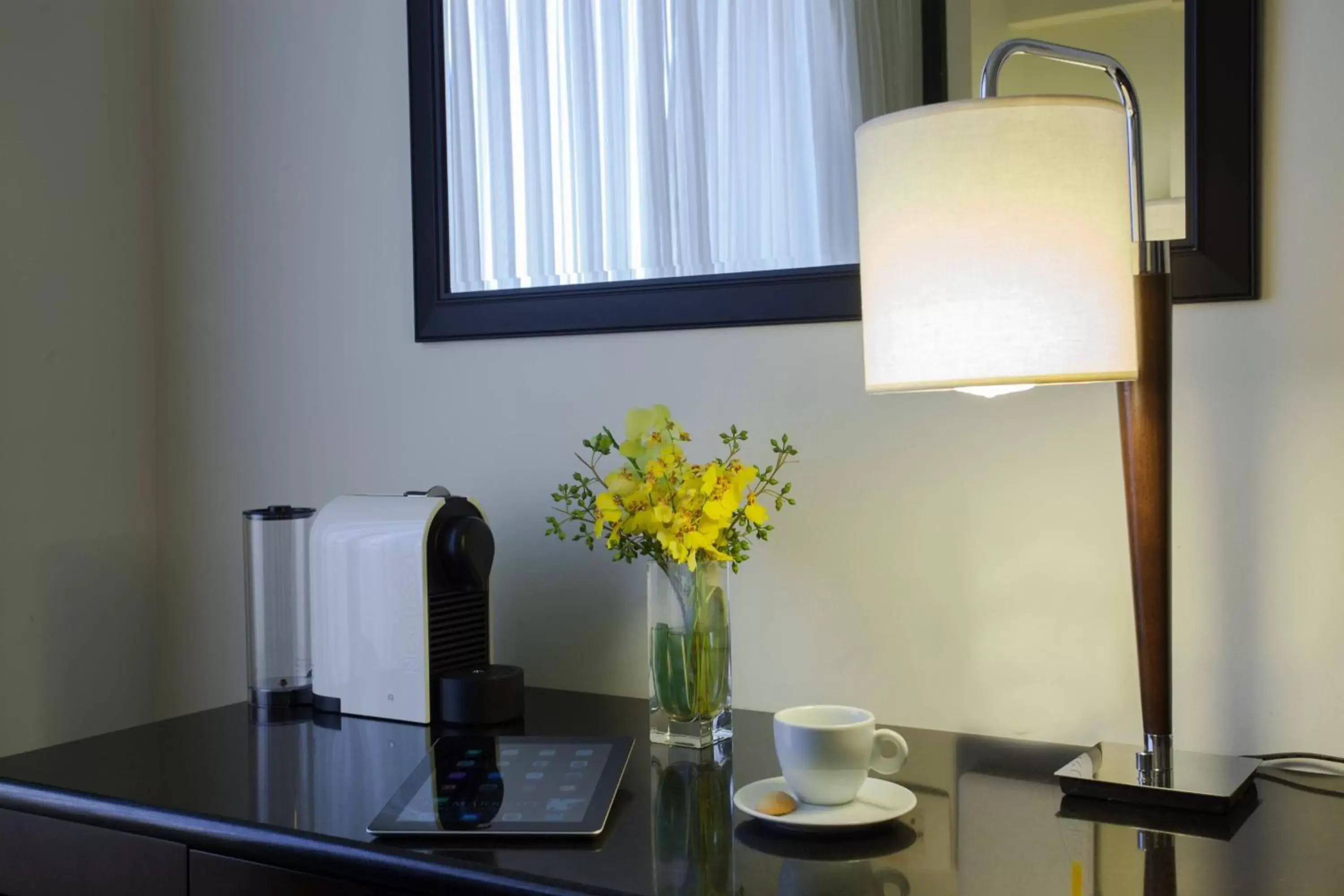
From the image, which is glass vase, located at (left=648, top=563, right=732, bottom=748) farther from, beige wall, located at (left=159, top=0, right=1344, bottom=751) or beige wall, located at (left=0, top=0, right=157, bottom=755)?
beige wall, located at (left=0, top=0, right=157, bottom=755)

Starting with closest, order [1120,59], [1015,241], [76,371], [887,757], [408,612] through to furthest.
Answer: [1015,241], [887,757], [1120,59], [408,612], [76,371]

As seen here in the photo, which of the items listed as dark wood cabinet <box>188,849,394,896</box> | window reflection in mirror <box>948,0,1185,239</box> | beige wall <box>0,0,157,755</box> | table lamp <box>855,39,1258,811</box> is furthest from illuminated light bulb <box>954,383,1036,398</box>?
beige wall <box>0,0,157,755</box>

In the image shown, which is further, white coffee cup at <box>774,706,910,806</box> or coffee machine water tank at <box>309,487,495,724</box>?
coffee machine water tank at <box>309,487,495,724</box>

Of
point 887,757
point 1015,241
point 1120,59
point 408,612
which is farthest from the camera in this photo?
point 408,612

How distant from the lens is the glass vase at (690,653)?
4.24 ft

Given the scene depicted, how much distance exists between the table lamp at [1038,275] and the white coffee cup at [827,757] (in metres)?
0.19

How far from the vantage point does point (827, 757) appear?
1.04 metres

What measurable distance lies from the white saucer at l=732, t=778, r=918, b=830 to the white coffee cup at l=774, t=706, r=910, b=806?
13 mm

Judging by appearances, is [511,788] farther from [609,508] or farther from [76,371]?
[76,371]

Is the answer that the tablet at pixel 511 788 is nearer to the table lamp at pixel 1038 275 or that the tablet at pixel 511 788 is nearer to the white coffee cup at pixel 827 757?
the white coffee cup at pixel 827 757

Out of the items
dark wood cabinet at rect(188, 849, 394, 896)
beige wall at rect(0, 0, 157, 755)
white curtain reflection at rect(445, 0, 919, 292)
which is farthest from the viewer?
beige wall at rect(0, 0, 157, 755)

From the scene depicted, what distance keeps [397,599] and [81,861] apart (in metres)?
0.43

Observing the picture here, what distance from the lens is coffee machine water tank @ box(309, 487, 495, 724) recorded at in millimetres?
1449

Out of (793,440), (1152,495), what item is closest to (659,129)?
(793,440)
